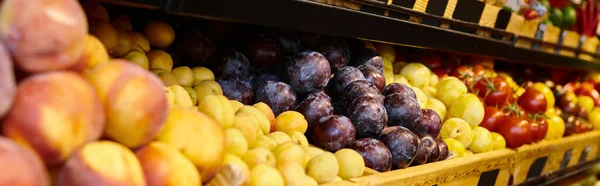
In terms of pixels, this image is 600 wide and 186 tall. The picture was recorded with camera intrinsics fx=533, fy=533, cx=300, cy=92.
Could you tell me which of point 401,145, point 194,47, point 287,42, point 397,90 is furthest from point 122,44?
point 397,90

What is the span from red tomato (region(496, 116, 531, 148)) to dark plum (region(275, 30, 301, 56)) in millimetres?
1112

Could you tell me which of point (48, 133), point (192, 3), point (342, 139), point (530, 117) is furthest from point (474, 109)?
point (48, 133)

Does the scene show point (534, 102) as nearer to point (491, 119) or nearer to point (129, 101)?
point (491, 119)

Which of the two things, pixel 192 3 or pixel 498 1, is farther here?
pixel 498 1

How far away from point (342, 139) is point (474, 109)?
0.96 metres

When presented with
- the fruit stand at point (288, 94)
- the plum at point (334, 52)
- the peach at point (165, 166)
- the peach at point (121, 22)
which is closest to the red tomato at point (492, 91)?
the fruit stand at point (288, 94)

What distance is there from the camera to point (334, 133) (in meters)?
1.46

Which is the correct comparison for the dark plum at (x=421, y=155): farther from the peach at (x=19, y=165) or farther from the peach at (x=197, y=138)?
the peach at (x=19, y=165)

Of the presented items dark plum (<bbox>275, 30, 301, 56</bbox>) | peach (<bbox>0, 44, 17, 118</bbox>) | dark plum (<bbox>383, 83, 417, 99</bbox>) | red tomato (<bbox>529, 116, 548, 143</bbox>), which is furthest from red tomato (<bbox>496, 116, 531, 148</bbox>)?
peach (<bbox>0, 44, 17, 118</bbox>)

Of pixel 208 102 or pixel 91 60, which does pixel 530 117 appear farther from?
pixel 91 60

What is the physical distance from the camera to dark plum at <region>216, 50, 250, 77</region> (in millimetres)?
1581

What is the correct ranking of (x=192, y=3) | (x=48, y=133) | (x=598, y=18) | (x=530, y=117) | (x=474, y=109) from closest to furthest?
(x=48, y=133)
(x=192, y=3)
(x=474, y=109)
(x=530, y=117)
(x=598, y=18)

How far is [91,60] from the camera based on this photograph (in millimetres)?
836

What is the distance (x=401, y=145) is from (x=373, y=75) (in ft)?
1.06
